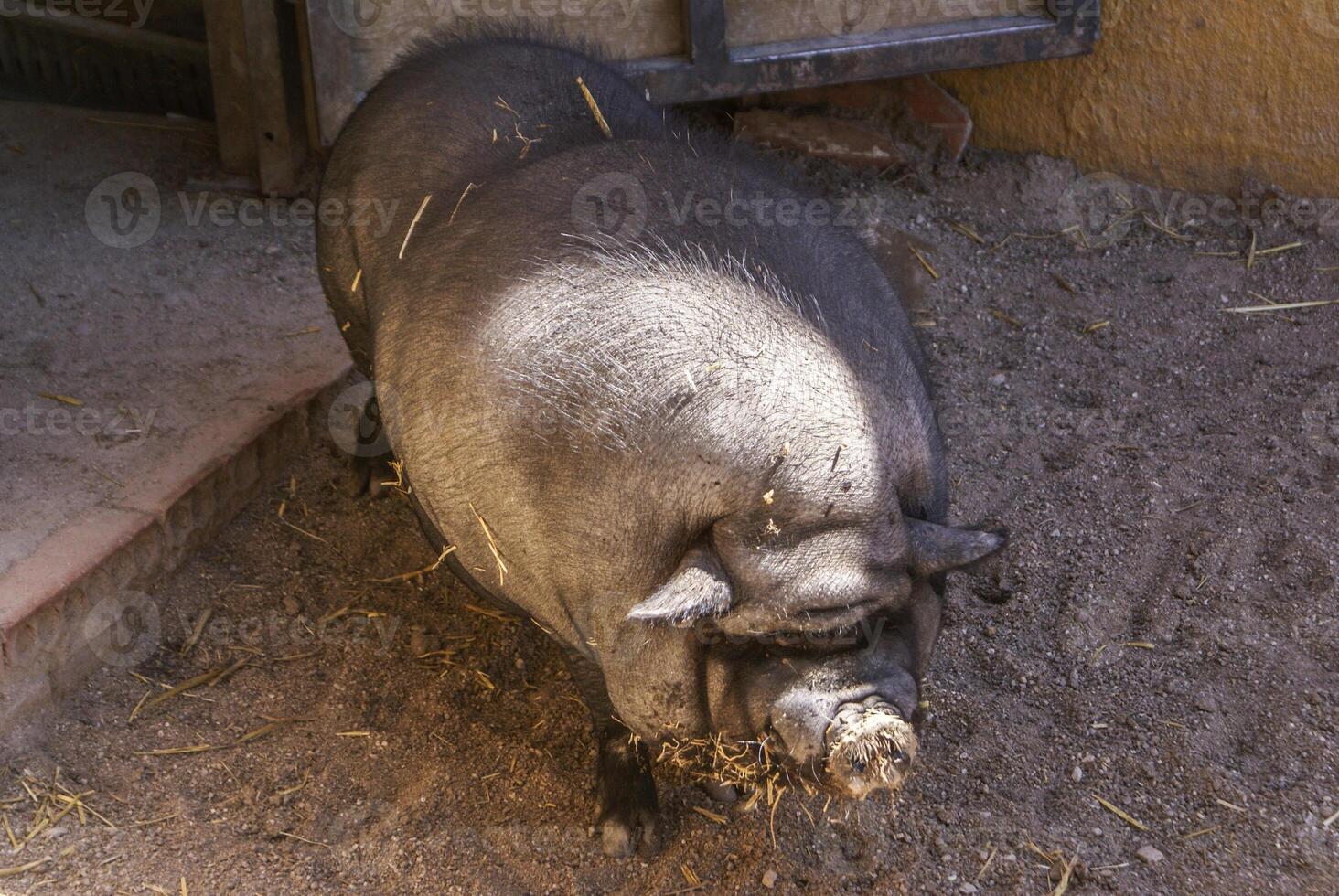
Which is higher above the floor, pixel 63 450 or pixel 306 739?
pixel 63 450

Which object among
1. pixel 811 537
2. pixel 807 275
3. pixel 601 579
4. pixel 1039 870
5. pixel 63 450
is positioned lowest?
pixel 1039 870

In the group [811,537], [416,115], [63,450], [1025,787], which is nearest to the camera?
[811,537]

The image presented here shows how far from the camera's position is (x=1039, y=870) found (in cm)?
320

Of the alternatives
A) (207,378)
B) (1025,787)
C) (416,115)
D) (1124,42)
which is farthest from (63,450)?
(1124,42)

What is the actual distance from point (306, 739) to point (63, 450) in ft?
4.50

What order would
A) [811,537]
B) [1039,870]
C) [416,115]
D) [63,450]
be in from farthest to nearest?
[63,450], [416,115], [1039,870], [811,537]

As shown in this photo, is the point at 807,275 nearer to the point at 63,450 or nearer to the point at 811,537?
the point at 811,537

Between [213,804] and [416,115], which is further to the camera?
[416,115]
